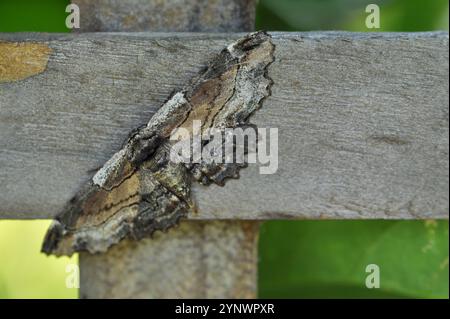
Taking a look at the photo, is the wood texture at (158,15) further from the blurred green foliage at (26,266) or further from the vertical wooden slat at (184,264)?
the blurred green foliage at (26,266)

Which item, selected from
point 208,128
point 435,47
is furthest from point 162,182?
point 435,47

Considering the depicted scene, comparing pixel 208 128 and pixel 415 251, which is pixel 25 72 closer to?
pixel 208 128

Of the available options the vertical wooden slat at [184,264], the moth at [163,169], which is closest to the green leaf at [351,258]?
the vertical wooden slat at [184,264]

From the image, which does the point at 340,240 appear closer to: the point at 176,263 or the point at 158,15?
the point at 176,263

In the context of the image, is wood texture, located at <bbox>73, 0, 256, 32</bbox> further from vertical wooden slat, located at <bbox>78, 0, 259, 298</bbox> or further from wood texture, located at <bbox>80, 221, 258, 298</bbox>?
wood texture, located at <bbox>80, 221, 258, 298</bbox>

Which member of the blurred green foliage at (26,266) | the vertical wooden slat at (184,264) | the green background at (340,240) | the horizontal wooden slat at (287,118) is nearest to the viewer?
the horizontal wooden slat at (287,118)

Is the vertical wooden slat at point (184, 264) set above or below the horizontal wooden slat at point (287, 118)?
below

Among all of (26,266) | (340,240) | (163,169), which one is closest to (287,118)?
(163,169)
